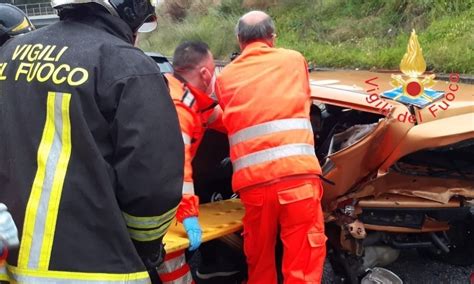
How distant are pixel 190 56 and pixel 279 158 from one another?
717mm

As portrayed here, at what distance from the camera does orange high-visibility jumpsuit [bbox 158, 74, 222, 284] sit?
107 inches

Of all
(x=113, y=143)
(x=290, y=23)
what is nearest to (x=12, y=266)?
(x=113, y=143)

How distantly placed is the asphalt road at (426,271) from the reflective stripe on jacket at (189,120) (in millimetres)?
1686

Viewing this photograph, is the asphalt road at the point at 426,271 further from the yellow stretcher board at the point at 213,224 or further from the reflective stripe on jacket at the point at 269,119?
the reflective stripe on jacket at the point at 269,119

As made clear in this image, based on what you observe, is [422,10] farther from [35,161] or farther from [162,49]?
[162,49]

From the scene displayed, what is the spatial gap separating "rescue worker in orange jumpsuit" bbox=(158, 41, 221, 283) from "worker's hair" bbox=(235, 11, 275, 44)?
0.70 ft

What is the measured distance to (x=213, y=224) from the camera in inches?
119

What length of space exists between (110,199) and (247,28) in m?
1.62

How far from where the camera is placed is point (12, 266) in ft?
5.78

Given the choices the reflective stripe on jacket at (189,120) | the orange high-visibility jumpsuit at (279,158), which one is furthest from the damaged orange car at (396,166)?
the reflective stripe on jacket at (189,120)

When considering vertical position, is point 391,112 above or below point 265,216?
above

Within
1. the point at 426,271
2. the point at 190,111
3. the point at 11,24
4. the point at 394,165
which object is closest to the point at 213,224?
the point at 190,111

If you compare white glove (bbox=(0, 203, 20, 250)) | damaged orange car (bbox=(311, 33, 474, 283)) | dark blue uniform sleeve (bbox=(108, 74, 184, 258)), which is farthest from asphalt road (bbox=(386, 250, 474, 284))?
white glove (bbox=(0, 203, 20, 250))

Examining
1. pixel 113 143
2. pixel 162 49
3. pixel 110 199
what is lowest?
pixel 162 49
